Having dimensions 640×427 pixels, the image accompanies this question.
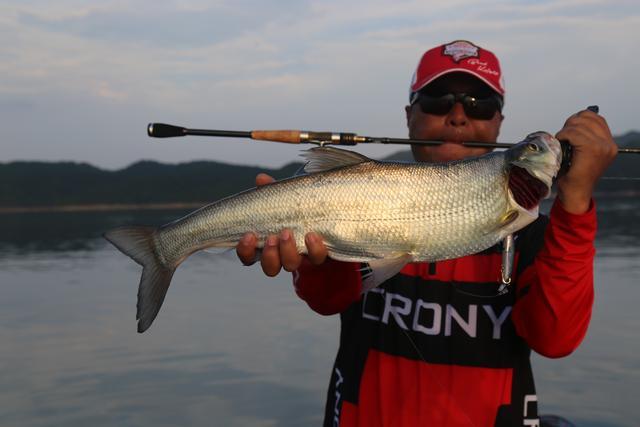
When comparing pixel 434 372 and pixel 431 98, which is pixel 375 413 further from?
pixel 431 98

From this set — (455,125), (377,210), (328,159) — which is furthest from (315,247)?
(455,125)

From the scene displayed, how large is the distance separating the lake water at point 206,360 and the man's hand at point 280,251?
246 inches

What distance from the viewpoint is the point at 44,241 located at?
151 feet

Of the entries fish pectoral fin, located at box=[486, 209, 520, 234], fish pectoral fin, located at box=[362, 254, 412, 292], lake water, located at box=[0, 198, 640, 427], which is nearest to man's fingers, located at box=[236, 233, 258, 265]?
fish pectoral fin, located at box=[362, 254, 412, 292]

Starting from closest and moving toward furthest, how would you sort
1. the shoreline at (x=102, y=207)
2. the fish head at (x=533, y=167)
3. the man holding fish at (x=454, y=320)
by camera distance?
the fish head at (x=533, y=167)
the man holding fish at (x=454, y=320)
the shoreline at (x=102, y=207)

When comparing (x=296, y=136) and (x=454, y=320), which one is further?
(x=296, y=136)

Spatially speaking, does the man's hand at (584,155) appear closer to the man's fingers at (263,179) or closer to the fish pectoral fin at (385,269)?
the fish pectoral fin at (385,269)

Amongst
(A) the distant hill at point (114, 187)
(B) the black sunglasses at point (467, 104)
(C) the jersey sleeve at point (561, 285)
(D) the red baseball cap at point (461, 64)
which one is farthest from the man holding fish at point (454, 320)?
(A) the distant hill at point (114, 187)

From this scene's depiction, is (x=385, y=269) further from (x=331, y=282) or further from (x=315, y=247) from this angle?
(x=331, y=282)

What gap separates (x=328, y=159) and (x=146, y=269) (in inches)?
56.8

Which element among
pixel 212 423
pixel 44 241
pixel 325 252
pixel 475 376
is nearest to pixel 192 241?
pixel 325 252

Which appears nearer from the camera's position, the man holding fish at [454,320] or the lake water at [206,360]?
the man holding fish at [454,320]

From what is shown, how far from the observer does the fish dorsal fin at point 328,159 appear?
4.02 m

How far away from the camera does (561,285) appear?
148 inches
